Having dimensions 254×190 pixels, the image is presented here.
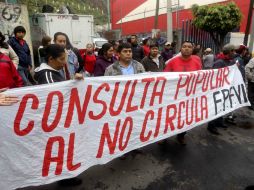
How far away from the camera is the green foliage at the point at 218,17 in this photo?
639 inches

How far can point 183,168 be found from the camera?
3910mm

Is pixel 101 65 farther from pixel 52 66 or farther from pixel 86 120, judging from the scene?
pixel 86 120

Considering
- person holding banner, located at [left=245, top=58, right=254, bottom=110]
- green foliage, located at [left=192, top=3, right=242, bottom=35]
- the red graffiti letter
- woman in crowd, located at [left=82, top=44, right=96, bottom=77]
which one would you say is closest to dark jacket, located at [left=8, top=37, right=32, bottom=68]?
woman in crowd, located at [left=82, top=44, right=96, bottom=77]

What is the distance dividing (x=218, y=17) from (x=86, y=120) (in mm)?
14843

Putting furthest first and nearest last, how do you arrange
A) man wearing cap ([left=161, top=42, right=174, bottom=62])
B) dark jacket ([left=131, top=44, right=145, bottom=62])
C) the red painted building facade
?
the red painted building facade < man wearing cap ([left=161, top=42, right=174, bottom=62]) < dark jacket ([left=131, top=44, right=145, bottom=62])

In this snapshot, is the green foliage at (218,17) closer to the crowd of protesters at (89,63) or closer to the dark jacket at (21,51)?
the crowd of protesters at (89,63)

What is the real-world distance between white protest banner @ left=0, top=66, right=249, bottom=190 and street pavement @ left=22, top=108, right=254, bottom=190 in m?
0.38

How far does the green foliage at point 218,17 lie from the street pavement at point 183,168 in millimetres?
12538

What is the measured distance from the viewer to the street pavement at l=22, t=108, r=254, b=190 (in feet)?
11.4

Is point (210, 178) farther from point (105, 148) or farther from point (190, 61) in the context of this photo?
point (190, 61)

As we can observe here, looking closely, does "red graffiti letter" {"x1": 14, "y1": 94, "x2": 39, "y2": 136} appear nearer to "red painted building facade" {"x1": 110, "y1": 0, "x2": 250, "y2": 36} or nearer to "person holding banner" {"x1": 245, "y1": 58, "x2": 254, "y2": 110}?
"person holding banner" {"x1": 245, "y1": 58, "x2": 254, "y2": 110}

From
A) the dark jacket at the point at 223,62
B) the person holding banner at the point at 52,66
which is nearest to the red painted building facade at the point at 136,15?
the dark jacket at the point at 223,62

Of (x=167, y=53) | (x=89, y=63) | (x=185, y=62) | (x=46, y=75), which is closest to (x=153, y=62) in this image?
(x=185, y=62)

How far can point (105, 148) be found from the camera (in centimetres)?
336
